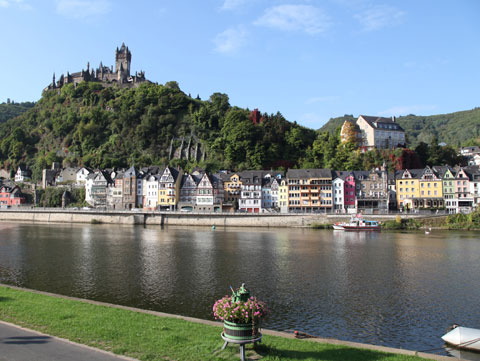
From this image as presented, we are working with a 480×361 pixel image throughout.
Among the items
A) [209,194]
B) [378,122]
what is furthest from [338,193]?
[378,122]

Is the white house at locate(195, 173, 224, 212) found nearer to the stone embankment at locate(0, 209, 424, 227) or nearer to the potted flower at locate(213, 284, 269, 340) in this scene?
the stone embankment at locate(0, 209, 424, 227)

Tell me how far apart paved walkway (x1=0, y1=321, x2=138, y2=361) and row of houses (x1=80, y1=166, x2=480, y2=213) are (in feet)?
224

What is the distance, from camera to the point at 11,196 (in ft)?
350

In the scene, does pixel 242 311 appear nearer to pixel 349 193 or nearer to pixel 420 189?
pixel 349 193

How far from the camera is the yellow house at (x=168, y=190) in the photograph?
8681cm

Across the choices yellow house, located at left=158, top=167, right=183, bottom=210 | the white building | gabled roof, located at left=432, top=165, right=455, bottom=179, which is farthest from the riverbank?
gabled roof, located at left=432, top=165, right=455, bottom=179

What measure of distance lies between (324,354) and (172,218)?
68.4 m

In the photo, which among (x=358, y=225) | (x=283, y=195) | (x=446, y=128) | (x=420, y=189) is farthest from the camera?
(x=446, y=128)

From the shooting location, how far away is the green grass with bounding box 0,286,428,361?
962 cm

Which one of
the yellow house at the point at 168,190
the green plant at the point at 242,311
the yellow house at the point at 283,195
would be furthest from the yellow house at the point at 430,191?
the green plant at the point at 242,311

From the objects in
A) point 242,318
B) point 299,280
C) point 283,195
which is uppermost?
point 283,195

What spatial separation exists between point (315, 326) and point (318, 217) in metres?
54.0

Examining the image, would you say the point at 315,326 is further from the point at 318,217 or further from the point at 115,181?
the point at 115,181

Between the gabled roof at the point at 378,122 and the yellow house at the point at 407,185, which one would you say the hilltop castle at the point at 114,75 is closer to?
the gabled roof at the point at 378,122
